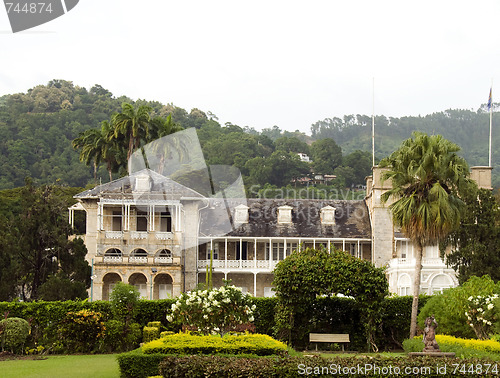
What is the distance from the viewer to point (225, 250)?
49.1 metres

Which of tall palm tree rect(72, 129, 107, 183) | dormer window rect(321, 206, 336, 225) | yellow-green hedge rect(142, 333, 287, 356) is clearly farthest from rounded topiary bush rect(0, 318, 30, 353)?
tall palm tree rect(72, 129, 107, 183)

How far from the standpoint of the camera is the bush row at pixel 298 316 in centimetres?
2992

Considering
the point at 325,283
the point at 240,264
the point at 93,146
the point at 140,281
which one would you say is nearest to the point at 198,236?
the point at 240,264

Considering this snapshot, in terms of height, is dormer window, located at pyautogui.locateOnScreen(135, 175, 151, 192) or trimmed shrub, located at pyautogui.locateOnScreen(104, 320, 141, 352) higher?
dormer window, located at pyautogui.locateOnScreen(135, 175, 151, 192)

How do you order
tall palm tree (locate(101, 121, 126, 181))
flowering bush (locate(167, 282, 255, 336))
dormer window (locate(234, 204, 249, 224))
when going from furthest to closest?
tall palm tree (locate(101, 121, 126, 181)) → dormer window (locate(234, 204, 249, 224)) → flowering bush (locate(167, 282, 255, 336))

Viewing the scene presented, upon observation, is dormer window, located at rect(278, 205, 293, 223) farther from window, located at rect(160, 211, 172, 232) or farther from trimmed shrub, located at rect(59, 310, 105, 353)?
trimmed shrub, located at rect(59, 310, 105, 353)

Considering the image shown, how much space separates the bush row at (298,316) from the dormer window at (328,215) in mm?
19221

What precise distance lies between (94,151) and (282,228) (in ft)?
59.1

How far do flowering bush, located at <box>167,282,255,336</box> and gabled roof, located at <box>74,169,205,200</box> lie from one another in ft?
74.3

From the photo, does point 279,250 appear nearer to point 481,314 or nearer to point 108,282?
point 108,282

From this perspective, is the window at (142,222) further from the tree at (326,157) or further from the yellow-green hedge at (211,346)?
the tree at (326,157)

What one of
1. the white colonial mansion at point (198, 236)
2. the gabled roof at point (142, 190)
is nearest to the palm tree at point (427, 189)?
the white colonial mansion at point (198, 236)

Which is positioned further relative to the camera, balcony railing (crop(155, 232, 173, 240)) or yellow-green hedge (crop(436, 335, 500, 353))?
balcony railing (crop(155, 232, 173, 240))

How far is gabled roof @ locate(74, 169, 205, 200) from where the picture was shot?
48812 mm
